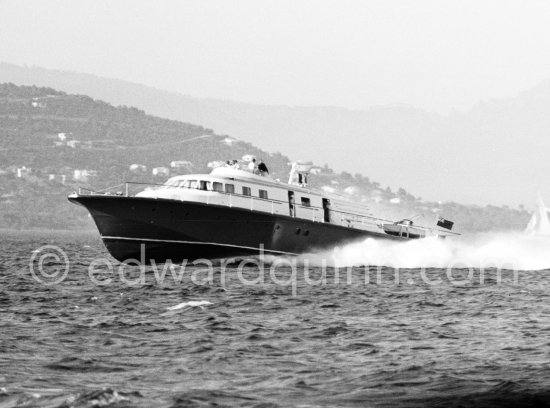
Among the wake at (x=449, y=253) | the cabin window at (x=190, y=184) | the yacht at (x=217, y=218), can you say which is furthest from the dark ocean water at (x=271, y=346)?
the wake at (x=449, y=253)

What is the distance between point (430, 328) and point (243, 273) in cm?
1919

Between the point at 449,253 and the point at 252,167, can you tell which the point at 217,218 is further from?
the point at 449,253

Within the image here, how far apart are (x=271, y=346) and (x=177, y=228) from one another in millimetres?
21638

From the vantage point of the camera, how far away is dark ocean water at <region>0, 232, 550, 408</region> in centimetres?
1809

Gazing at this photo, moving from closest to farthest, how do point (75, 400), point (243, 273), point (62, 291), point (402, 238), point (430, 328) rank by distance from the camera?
1. point (75, 400)
2. point (430, 328)
3. point (62, 291)
4. point (243, 273)
5. point (402, 238)

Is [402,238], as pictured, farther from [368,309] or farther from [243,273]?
[368,309]

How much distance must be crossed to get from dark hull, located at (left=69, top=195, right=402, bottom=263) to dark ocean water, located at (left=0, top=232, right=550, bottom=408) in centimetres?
472

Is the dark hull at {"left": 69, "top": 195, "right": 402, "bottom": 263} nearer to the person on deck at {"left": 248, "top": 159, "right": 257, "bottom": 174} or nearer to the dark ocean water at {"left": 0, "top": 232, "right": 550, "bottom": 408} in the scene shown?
the person on deck at {"left": 248, "top": 159, "right": 257, "bottom": 174}

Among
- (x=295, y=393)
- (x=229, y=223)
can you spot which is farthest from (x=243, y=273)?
(x=295, y=393)

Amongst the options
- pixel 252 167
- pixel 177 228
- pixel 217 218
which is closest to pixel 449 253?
pixel 252 167

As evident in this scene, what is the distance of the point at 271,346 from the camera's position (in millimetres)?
23609

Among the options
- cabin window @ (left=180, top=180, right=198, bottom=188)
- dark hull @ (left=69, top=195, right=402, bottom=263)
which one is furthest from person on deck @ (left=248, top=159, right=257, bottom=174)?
cabin window @ (left=180, top=180, right=198, bottom=188)

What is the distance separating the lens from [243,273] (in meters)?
45.5

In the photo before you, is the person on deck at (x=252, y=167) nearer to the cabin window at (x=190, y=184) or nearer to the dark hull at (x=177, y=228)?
the dark hull at (x=177, y=228)
